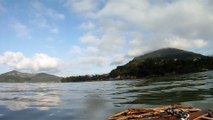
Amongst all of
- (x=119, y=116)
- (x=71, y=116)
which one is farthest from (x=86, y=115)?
(x=119, y=116)

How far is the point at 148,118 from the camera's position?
16859mm

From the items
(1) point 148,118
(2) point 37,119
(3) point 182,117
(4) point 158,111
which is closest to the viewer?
(3) point 182,117

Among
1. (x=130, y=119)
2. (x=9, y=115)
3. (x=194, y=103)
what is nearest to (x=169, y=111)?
(x=130, y=119)

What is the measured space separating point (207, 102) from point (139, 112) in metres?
18.2

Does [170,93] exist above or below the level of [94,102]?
above

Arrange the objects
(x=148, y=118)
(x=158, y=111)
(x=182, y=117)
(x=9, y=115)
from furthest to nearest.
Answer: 1. (x=9, y=115)
2. (x=158, y=111)
3. (x=148, y=118)
4. (x=182, y=117)

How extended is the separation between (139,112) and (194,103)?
1756cm

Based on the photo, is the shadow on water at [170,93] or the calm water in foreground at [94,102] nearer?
the calm water in foreground at [94,102]

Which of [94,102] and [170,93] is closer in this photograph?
[94,102]

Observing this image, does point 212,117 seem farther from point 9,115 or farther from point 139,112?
point 9,115

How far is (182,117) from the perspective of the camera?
612 inches

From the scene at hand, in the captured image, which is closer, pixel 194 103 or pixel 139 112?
pixel 139 112

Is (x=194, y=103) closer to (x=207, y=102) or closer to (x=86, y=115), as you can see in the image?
(x=207, y=102)

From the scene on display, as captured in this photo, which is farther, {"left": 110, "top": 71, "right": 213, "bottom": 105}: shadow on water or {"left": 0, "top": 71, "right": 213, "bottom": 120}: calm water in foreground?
{"left": 110, "top": 71, "right": 213, "bottom": 105}: shadow on water
